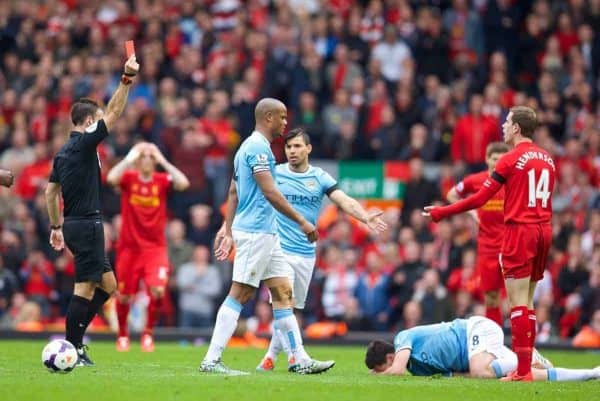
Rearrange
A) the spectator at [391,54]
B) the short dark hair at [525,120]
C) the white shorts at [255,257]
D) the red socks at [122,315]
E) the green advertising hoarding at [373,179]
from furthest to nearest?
the spectator at [391,54] < the green advertising hoarding at [373,179] < the red socks at [122,315] < the short dark hair at [525,120] < the white shorts at [255,257]

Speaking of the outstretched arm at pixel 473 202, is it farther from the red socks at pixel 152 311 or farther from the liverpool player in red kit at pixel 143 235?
the red socks at pixel 152 311

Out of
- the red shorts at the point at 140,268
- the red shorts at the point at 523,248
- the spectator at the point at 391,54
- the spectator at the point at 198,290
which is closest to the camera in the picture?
the red shorts at the point at 523,248

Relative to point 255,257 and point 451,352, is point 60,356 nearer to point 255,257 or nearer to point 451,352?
point 255,257

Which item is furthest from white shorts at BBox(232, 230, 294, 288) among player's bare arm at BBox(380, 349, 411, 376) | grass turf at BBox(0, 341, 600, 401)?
player's bare arm at BBox(380, 349, 411, 376)

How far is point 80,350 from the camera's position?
49.1 ft

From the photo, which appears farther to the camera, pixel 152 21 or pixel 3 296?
pixel 152 21

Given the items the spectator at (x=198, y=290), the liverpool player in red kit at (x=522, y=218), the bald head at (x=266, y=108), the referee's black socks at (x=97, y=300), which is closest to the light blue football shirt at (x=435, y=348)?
the liverpool player in red kit at (x=522, y=218)

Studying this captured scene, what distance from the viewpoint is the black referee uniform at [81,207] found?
14578mm

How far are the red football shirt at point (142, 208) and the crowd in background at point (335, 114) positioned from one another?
459cm

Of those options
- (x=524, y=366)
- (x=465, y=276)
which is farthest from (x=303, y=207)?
(x=465, y=276)

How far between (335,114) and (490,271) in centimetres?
987

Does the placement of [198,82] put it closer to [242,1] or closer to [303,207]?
[242,1]

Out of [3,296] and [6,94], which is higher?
[6,94]

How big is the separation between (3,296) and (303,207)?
10.2m
